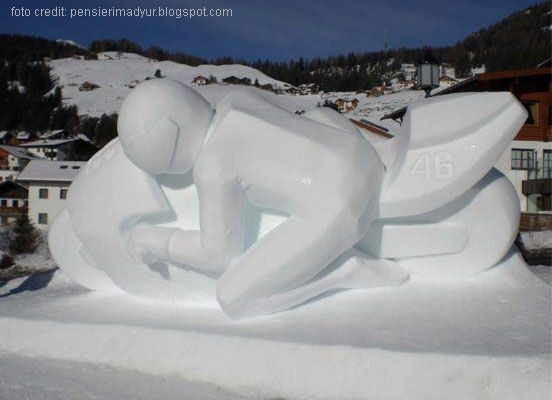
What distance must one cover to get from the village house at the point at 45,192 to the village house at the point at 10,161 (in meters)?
13.8

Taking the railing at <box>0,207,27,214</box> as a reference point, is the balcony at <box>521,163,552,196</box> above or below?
above

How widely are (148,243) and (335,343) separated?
6.34ft

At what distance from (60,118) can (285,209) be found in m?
79.0

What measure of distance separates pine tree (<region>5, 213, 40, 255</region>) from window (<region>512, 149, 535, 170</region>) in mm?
18383

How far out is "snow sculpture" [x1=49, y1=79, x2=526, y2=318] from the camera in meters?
4.45

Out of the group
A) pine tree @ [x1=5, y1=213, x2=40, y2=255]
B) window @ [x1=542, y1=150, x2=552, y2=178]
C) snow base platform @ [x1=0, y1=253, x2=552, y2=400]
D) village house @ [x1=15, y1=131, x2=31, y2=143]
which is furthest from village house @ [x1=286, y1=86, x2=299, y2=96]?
snow base platform @ [x1=0, y1=253, x2=552, y2=400]

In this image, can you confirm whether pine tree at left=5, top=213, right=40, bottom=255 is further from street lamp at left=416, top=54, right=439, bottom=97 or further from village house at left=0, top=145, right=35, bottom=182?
village house at left=0, top=145, right=35, bottom=182

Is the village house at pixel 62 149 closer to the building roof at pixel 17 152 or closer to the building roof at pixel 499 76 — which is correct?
the building roof at pixel 17 152

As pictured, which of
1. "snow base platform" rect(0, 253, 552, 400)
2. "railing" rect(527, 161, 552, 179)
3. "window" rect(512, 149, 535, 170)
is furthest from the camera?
"window" rect(512, 149, 535, 170)

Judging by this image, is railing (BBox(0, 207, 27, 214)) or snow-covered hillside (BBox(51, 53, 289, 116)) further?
snow-covered hillside (BBox(51, 53, 289, 116))

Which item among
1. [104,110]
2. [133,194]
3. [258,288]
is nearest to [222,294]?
[258,288]

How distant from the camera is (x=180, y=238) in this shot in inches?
190

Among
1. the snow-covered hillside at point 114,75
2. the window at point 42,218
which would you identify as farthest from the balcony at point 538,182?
the snow-covered hillside at point 114,75

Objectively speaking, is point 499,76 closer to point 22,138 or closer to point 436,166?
point 436,166
